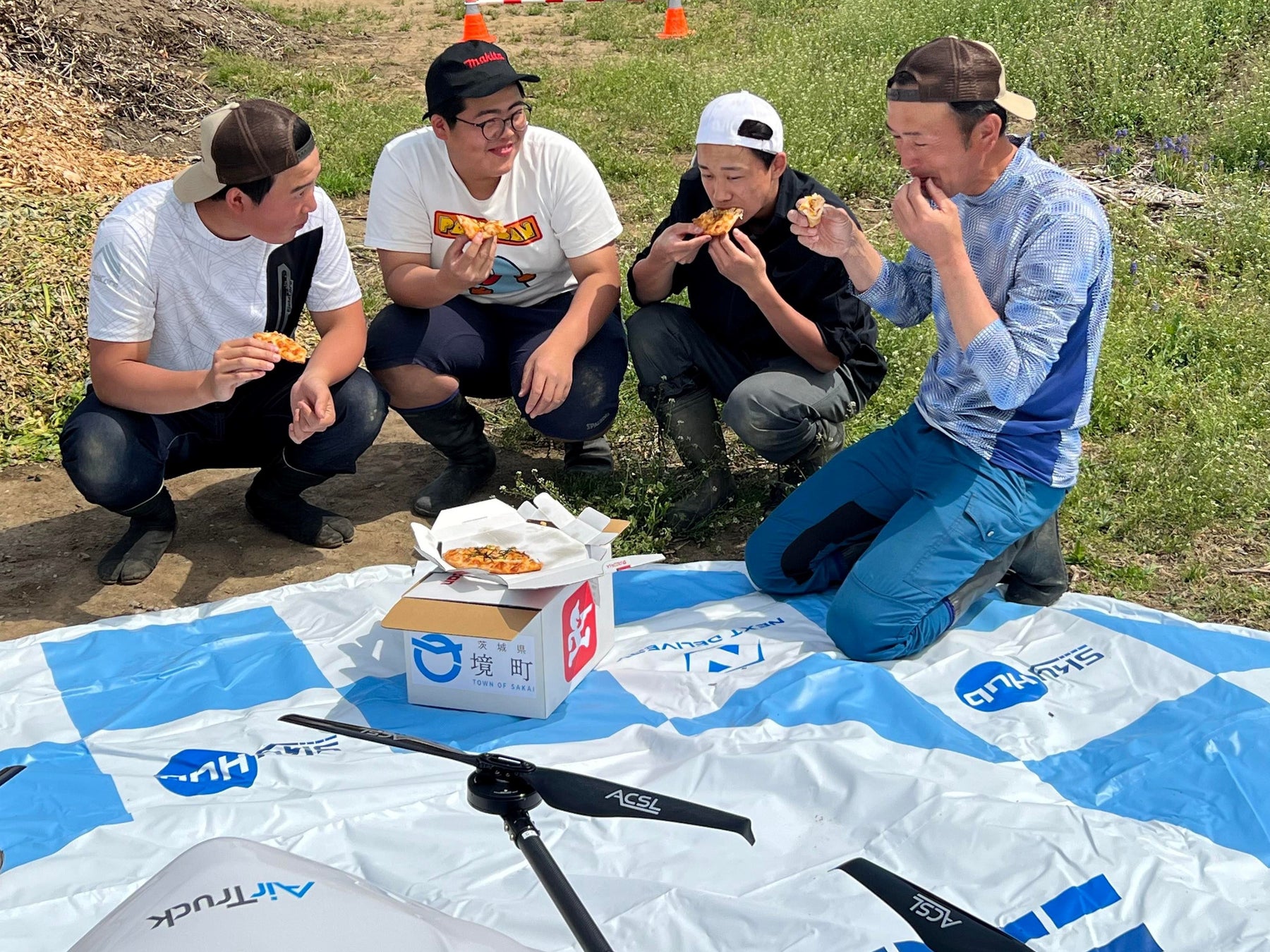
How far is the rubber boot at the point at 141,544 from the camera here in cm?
362

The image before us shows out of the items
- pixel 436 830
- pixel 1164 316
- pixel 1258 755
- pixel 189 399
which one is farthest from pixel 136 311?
pixel 1164 316

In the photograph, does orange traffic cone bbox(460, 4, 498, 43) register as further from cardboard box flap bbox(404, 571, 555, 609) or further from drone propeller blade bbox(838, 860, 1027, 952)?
drone propeller blade bbox(838, 860, 1027, 952)

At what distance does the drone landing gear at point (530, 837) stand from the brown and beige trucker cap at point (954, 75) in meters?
1.95

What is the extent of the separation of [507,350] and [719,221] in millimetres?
876

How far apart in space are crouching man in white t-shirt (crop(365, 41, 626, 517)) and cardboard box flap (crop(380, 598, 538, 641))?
1013 millimetres

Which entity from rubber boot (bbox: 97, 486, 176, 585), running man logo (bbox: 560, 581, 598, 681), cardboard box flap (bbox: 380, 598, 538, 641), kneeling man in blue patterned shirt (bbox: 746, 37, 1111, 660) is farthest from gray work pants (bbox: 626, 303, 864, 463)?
rubber boot (bbox: 97, 486, 176, 585)

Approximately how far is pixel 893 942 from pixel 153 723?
1649mm

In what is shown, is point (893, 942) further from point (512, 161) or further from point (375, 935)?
point (512, 161)

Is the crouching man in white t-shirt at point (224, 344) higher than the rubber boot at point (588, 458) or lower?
higher

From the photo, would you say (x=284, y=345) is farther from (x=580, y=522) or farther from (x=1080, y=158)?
(x=1080, y=158)

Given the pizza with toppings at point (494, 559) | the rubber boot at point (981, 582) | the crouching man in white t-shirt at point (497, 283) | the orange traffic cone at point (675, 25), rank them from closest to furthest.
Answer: the pizza with toppings at point (494, 559), the rubber boot at point (981, 582), the crouching man in white t-shirt at point (497, 283), the orange traffic cone at point (675, 25)

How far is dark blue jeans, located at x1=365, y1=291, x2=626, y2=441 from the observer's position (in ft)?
12.7

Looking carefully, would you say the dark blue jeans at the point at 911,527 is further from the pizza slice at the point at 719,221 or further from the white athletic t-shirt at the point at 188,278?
the white athletic t-shirt at the point at 188,278

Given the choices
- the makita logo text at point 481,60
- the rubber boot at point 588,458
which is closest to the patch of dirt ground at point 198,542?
the rubber boot at point 588,458
